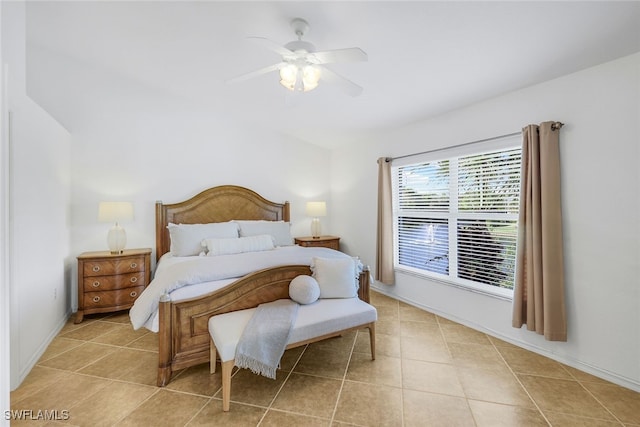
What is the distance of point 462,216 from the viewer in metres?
3.07

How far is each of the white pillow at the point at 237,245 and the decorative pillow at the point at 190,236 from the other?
12 centimetres

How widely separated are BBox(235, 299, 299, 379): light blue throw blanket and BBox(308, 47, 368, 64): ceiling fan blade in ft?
6.02

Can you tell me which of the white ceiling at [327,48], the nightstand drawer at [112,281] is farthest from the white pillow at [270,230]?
the white ceiling at [327,48]

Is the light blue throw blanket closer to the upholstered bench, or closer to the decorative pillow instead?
the upholstered bench

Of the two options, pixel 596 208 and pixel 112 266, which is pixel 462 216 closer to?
pixel 596 208

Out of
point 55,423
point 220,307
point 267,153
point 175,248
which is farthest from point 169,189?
point 55,423

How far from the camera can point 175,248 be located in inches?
127

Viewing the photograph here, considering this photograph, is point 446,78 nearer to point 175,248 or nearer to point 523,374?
point 523,374

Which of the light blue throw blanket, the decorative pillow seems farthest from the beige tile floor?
the decorative pillow

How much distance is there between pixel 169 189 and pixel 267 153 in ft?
5.17

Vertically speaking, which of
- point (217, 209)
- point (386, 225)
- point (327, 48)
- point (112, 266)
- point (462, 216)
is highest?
point (327, 48)

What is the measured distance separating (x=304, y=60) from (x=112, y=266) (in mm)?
3072

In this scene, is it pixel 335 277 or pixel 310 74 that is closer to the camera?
pixel 310 74

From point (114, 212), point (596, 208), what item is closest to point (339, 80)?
Answer: point (596, 208)
